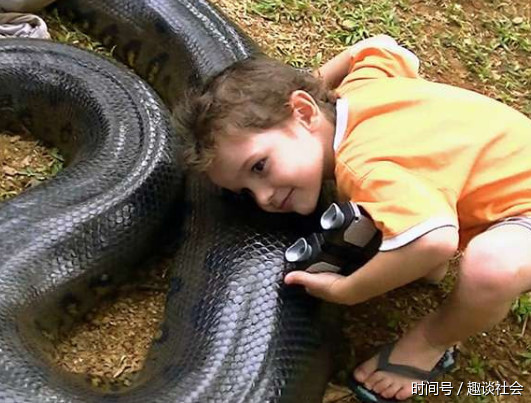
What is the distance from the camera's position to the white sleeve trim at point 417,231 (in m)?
2.49

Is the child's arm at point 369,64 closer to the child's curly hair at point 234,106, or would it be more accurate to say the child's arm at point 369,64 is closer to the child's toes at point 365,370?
the child's curly hair at point 234,106

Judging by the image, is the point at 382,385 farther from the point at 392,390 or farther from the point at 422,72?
the point at 422,72

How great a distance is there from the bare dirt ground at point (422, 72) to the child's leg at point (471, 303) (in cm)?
17

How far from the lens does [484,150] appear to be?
2.79 metres

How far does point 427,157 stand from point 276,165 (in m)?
0.41

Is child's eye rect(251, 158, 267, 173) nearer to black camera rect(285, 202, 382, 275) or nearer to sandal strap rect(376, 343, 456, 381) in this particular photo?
black camera rect(285, 202, 382, 275)

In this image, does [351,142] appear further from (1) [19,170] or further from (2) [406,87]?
(1) [19,170]

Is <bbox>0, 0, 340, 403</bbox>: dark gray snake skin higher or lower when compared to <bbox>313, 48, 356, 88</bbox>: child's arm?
lower

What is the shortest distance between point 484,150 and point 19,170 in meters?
1.75

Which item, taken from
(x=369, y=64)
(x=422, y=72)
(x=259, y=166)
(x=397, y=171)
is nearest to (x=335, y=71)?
(x=369, y=64)

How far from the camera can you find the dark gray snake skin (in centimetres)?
274

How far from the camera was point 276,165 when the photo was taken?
8.96 ft

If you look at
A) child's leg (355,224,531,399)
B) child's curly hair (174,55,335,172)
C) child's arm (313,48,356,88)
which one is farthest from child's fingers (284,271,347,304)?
child's arm (313,48,356,88)

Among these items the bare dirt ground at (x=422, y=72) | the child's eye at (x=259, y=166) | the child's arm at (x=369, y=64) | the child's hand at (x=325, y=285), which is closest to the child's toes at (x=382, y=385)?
the bare dirt ground at (x=422, y=72)
